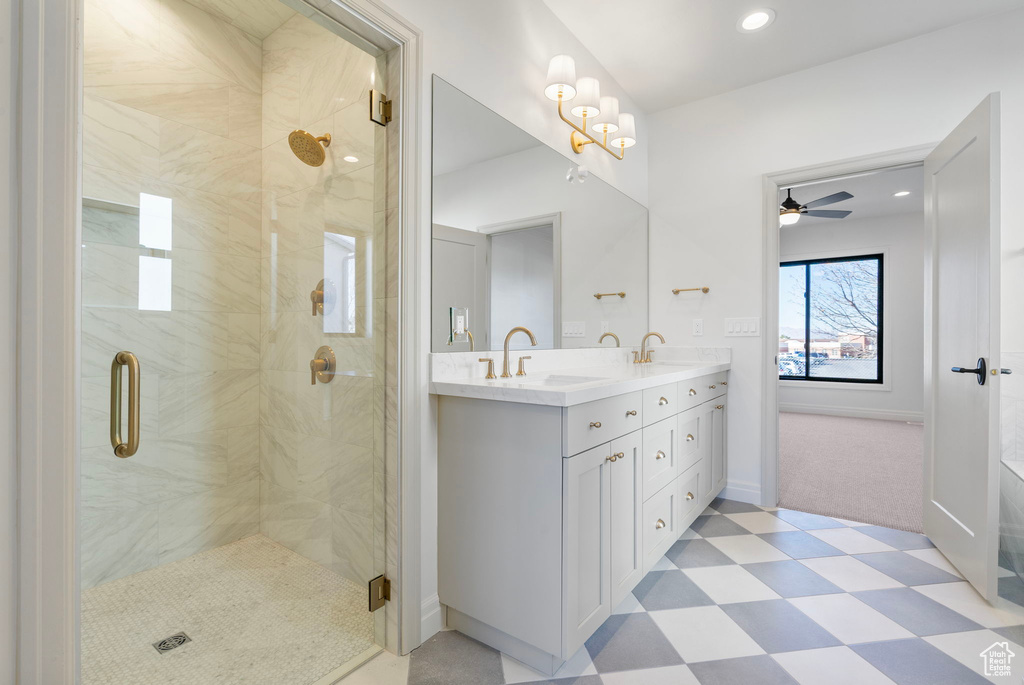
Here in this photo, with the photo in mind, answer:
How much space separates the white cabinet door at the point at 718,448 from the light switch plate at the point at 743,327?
43cm

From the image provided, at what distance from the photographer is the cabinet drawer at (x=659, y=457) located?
1.86m

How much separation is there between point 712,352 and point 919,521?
1.39 metres

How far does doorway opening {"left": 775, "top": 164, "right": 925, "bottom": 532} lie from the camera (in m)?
4.68

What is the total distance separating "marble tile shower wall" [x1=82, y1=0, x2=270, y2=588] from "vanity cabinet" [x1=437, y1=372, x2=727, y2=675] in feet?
3.74

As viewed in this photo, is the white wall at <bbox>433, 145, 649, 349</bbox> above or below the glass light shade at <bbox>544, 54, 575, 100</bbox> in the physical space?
below

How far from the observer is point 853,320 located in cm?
621

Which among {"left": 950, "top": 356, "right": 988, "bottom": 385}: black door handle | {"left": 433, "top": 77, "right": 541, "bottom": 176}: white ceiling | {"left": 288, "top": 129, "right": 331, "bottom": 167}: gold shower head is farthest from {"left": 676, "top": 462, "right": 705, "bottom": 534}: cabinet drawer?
{"left": 288, "top": 129, "right": 331, "bottom": 167}: gold shower head

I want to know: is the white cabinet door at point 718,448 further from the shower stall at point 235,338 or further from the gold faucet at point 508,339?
the shower stall at point 235,338

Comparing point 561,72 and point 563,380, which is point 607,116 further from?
point 563,380

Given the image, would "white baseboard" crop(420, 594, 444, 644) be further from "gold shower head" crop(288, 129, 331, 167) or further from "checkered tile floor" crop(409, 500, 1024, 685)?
"gold shower head" crop(288, 129, 331, 167)

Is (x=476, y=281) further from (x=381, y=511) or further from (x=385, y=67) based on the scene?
(x=381, y=511)

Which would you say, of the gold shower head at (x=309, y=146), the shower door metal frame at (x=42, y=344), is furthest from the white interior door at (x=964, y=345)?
the shower door metal frame at (x=42, y=344)

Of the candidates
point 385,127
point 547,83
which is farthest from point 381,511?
point 547,83

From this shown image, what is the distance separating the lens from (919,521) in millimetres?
2586
